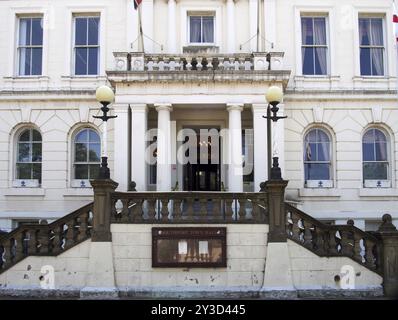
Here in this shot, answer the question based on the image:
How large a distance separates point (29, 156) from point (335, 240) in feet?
39.0

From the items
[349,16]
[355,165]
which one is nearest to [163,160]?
[355,165]

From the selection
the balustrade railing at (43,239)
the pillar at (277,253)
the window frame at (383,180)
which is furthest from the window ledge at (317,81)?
the balustrade railing at (43,239)

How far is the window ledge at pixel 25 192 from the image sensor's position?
18.5 m

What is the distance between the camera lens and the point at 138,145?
16.6 meters

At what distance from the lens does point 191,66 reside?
17.0 meters

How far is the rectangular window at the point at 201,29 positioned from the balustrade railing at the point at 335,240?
8.91 meters

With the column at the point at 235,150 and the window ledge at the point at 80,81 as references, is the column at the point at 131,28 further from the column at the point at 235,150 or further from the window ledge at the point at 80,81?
the column at the point at 235,150

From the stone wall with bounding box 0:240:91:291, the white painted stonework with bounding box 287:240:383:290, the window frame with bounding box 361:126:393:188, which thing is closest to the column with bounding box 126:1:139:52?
the stone wall with bounding box 0:240:91:291

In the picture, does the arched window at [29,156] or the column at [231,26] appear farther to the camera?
the arched window at [29,156]

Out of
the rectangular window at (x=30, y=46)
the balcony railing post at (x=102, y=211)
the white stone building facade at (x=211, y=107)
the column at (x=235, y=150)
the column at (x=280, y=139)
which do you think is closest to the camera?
the balcony railing post at (x=102, y=211)

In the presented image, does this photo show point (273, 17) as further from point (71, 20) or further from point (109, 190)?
point (109, 190)

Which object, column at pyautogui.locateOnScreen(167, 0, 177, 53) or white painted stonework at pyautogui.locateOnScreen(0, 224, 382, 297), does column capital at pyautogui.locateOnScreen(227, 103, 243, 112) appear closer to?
column at pyautogui.locateOnScreen(167, 0, 177, 53)

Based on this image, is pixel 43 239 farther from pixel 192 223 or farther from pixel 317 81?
pixel 317 81

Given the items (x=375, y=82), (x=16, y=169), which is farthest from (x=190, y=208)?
(x=375, y=82)
